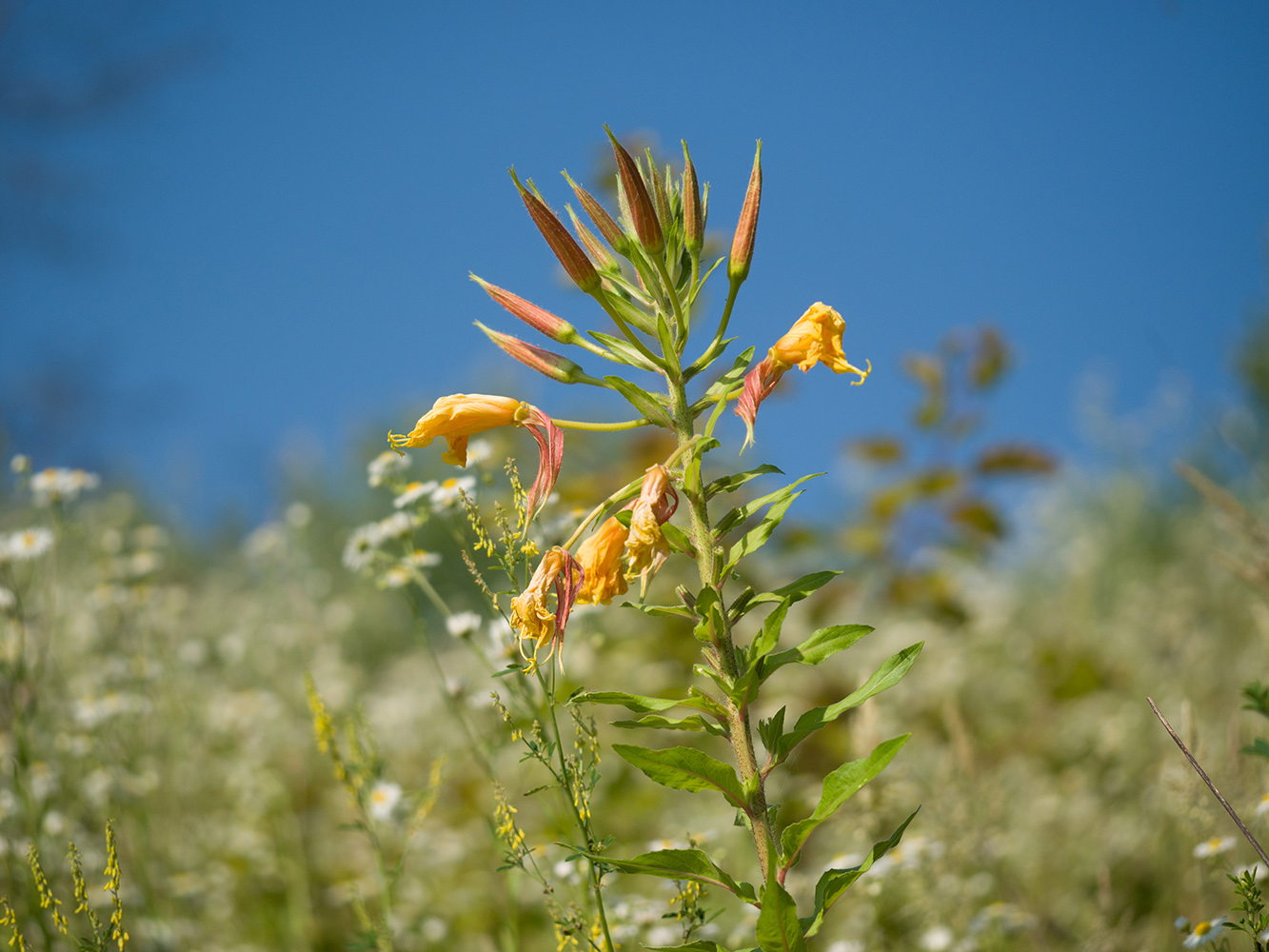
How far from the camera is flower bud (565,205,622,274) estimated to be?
1234 millimetres

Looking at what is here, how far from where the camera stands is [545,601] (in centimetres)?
Answer: 109

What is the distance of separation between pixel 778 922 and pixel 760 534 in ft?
1.53

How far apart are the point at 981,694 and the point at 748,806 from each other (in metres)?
3.81

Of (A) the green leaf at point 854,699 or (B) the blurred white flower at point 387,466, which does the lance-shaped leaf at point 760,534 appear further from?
(B) the blurred white flower at point 387,466

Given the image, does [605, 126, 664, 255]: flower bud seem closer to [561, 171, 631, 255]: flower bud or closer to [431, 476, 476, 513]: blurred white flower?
[561, 171, 631, 255]: flower bud

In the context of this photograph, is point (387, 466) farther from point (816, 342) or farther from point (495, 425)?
point (816, 342)

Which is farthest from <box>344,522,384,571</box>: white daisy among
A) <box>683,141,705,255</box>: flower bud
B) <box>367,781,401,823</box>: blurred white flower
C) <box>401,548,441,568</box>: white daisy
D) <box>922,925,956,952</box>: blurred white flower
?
<box>922,925,956,952</box>: blurred white flower

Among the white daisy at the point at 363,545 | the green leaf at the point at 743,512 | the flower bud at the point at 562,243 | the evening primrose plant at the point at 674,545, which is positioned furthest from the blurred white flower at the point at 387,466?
the green leaf at the point at 743,512

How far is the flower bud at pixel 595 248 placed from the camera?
123 centimetres

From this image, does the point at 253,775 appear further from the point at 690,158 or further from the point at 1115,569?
the point at 1115,569

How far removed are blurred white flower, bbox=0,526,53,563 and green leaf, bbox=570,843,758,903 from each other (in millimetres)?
2266

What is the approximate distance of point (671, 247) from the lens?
1.19 m

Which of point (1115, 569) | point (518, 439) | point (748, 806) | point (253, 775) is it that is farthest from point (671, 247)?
point (1115, 569)

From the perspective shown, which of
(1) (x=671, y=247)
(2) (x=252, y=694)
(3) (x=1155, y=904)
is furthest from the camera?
(2) (x=252, y=694)
